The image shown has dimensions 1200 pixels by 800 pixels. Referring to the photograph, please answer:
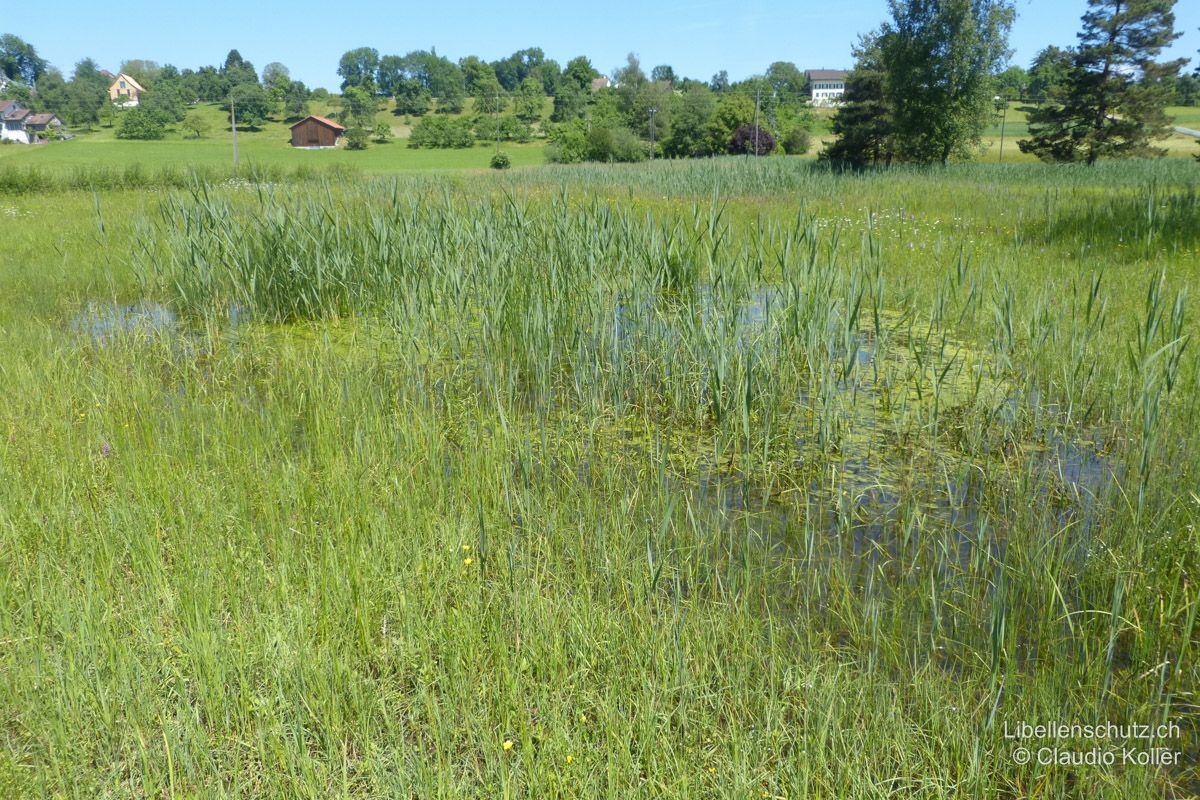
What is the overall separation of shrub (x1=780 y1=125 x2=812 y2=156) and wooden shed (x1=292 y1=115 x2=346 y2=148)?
38500 millimetres

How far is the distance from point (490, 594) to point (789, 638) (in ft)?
3.13

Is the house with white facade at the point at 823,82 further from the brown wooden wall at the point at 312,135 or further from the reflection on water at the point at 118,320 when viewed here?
the reflection on water at the point at 118,320

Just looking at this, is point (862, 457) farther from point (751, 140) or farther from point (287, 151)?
point (287, 151)

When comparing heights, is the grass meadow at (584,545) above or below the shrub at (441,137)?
below

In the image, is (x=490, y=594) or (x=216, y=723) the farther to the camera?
(x=490, y=594)

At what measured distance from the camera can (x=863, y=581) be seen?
2646 millimetres

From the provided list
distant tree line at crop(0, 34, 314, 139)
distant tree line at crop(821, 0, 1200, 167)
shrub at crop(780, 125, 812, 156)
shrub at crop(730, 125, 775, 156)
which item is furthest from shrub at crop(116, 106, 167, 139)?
distant tree line at crop(821, 0, 1200, 167)

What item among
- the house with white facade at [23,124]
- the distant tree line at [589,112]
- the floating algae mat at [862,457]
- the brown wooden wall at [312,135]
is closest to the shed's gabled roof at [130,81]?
the distant tree line at [589,112]

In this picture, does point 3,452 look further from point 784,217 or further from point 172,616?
point 784,217

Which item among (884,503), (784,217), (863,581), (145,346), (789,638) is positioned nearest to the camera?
(789,638)

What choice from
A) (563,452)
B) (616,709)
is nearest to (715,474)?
(563,452)

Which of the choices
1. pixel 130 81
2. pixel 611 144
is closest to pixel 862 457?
pixel 611 144

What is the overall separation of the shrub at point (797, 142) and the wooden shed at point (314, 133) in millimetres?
38500

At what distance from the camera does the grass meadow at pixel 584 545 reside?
181 centimetres
